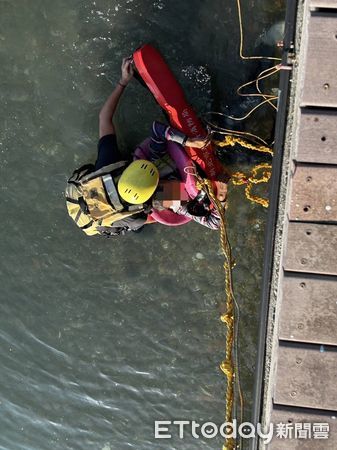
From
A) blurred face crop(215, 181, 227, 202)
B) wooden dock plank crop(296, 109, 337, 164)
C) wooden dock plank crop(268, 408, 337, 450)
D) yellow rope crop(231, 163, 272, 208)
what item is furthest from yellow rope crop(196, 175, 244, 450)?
wooden dock plank crop(296, 109, 337, 164)

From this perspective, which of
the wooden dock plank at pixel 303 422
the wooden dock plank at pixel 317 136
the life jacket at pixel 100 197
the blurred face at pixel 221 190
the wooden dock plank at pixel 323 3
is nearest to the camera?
the wooden dock plank at pixel 323 3

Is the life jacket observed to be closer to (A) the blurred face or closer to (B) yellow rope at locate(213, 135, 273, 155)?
(A) the blurred face

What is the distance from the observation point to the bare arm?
4.21 meters

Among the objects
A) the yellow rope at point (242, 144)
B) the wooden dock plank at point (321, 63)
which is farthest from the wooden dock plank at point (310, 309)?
the wooden dock plank at point (321, 63)

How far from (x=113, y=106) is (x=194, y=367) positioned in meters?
2.27

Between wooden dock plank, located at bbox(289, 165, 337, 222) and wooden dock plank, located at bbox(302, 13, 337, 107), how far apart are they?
1.40 feet

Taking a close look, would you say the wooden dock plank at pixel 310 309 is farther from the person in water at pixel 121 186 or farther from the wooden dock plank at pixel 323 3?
the wooden dock plank at pixel 323 3

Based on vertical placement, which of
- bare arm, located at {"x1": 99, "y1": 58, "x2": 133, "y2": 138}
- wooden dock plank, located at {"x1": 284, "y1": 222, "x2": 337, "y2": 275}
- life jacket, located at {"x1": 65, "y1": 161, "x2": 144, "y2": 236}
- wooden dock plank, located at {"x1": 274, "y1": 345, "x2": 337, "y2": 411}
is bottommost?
wooden dock plank, located at {"x1": 274, "y1": 345, "x2": 337, "y2": 411}

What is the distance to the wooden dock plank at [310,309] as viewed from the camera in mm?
3693

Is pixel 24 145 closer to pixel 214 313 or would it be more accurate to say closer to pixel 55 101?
pixel 55 101

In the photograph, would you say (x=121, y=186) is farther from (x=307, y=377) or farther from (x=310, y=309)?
(x=307, y=377)

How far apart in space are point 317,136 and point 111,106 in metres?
1.60

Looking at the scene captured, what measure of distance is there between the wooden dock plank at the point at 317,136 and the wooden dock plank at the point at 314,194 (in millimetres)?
70

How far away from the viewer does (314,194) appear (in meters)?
3.60
